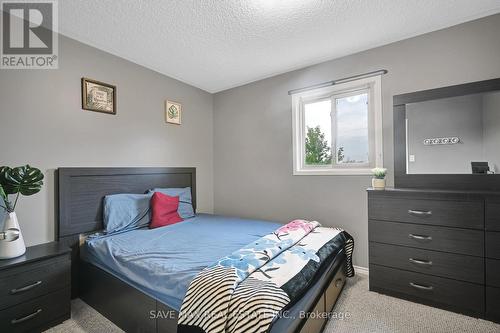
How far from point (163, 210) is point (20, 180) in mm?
1232

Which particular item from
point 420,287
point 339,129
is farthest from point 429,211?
point 339,129

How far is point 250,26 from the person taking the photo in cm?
207

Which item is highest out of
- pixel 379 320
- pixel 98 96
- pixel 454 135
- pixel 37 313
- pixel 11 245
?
pixel 98 96

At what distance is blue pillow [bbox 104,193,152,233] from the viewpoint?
7.43 feet

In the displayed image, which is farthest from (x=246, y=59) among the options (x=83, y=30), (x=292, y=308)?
(x=292, y=308)

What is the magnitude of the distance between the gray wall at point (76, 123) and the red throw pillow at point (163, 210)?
0.55 m

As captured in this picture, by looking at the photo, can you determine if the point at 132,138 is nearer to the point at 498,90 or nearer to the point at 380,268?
the point at 380,268

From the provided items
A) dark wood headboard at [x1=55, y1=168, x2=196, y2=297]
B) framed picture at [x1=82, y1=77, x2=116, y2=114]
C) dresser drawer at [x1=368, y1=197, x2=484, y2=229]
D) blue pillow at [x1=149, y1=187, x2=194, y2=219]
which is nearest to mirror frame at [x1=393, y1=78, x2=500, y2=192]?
dresser drawer at [x1=368, y1=197, x2=484, y2=229]

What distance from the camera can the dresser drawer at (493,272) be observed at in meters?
1.63

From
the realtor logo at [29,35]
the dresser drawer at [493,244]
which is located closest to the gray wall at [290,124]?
the dresser drawer at [493,244]

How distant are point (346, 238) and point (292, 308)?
1322 millimetres

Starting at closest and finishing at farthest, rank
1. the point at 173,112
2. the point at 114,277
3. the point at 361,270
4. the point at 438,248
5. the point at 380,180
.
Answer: the point at 114,277 → the point at 438,248 → the point at 380,180 → the point at 361,270 → the point at 173,112

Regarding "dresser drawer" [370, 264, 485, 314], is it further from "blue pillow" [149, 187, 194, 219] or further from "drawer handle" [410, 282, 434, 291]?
"blue pillow" [149, 187, 194, 219]

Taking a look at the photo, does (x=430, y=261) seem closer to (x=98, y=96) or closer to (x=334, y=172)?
(x=334, y=172)
